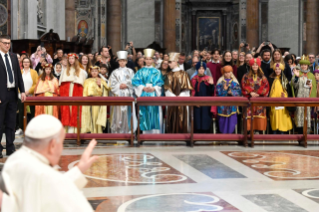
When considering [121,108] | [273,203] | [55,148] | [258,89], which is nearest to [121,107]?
[121,108]

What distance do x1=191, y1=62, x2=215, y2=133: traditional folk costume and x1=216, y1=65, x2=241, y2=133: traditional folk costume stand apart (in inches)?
11.1

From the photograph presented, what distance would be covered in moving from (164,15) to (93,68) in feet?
53.2

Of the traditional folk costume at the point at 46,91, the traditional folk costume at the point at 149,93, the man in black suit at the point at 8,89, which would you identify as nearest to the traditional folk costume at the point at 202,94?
the traditional folk costume at the point at 149,93

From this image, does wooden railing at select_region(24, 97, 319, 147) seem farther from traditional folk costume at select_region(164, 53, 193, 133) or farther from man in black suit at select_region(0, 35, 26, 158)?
man in black suit at select_region(0, 35, 26, 158)

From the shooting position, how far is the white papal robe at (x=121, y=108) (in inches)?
444

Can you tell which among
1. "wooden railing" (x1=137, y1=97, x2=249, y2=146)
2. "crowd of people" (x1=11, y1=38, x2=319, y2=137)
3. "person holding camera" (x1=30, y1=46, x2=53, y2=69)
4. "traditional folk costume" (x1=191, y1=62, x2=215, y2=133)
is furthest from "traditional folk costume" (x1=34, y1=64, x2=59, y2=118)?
"traditional folk costume" (x1=191, y1=62, x2=215, y2=133)

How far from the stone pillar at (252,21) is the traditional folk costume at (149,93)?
52.8 ft

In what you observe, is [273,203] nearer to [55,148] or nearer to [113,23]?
[55,148]

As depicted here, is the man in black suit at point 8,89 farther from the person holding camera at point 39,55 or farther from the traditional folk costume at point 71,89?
the person holding camera at point 39,55

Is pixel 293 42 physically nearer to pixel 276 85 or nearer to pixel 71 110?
pixel 276 85

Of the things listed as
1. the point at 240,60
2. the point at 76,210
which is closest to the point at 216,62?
the point at 240,60

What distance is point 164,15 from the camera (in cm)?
2697

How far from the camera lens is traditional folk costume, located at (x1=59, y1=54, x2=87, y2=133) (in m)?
11.2

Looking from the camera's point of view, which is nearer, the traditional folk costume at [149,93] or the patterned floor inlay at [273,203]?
the patterned floor inlay at [273,203]
